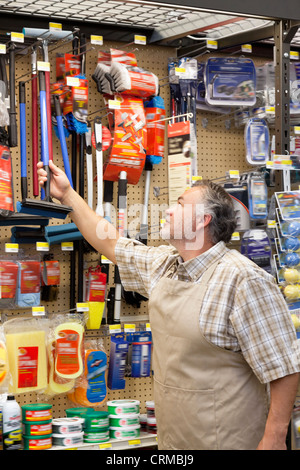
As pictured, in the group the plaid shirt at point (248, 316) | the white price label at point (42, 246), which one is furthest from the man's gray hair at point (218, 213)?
the white price label at point (42, 246)

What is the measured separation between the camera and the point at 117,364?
12.5 ft

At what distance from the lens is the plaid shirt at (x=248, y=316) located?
2291mm

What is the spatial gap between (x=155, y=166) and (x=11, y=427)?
1797 mm

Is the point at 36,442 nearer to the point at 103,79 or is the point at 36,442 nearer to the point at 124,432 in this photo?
the point at 124,432

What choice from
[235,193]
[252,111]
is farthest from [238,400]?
[252,111]

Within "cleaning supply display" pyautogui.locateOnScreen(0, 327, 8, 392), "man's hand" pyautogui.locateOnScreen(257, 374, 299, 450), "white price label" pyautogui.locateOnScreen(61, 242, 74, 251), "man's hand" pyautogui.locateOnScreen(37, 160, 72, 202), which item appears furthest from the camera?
"white price label" pyautogui.locateOnScreen(61, 242, 74, 251)

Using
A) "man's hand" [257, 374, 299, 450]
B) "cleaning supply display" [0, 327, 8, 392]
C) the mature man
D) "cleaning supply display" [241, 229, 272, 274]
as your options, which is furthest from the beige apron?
"cleaning supply display" [241, 229, 272, 274]

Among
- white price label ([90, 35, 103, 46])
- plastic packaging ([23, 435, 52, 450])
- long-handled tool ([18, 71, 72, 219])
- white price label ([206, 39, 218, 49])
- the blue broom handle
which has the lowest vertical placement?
plastic packaging ([23, 435, 52, 450])

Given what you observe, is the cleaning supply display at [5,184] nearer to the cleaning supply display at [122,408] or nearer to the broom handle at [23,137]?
the broom handle at [23,137]

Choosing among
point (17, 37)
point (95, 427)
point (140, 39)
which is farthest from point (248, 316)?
point (140, 39)

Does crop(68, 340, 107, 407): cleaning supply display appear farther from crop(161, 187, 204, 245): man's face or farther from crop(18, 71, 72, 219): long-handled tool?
crop(161, 187, 204, 245): man's face

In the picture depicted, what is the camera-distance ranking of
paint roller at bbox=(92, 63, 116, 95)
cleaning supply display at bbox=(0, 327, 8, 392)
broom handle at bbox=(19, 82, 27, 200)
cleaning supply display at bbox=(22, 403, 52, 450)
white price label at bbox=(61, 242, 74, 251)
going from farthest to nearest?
→ paint roller at bbox=(92, 63, 116, 95) < white price label at bbox=(61, 242, 74, 251) < broom handle at bbox=(19, 82, 27, 200) < cleaning supply display at bbox=(22, 403, 52, 450) < cleaning supply display at bbox=(0, 327, 8, 392)

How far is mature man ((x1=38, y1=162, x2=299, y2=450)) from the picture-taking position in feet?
7.54

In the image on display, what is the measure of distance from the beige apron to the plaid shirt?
0.13 ft
